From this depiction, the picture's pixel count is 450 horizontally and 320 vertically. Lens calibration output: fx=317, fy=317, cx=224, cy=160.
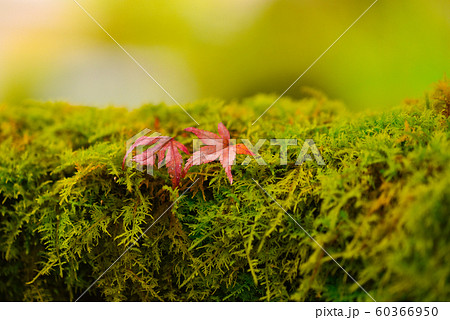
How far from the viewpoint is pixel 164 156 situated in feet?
2.83

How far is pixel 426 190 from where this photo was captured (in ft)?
1.82

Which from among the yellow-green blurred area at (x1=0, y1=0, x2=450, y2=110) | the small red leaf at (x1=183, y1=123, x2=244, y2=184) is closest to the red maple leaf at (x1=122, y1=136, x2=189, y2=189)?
the small red leaf at (x1=183, y1=123, x2=244, y2=184)

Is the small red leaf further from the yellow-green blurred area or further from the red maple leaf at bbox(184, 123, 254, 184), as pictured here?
the yellow-green blurred area

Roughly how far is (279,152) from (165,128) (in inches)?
19.5

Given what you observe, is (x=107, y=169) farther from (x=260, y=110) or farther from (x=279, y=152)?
(x=260, y=110)

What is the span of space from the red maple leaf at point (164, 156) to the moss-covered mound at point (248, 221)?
0.12 feet

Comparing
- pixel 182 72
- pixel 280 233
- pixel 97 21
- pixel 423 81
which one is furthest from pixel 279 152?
pixel 97 21

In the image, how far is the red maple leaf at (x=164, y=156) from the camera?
32.8 inches

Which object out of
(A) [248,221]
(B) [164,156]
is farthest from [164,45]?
(A) [248,221]

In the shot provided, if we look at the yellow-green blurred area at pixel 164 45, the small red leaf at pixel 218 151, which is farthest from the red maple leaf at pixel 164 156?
the yellow-green blurred area at pixel 164 45

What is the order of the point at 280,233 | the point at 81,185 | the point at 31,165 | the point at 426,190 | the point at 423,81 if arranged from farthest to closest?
1. the point at 423,81
2. the point at 31,165
3. the point at 81,185
4. the point at 280,233
5. the point at 426,190

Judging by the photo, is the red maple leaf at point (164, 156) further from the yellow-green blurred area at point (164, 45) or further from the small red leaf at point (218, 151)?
the yellow-green blurred area at point (164, 45)

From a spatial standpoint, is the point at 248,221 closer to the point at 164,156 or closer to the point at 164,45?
the point at 164,156

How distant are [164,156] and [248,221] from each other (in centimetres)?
29
